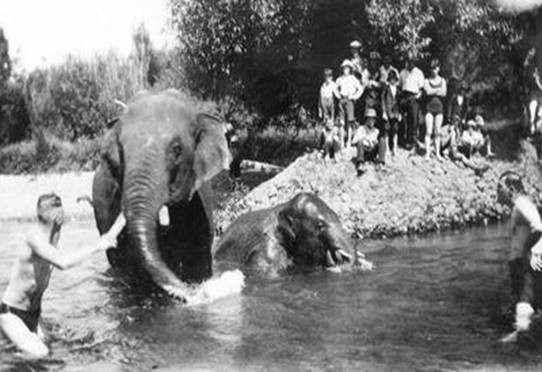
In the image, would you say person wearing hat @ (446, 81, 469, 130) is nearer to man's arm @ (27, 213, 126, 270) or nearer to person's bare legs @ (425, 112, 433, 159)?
person's bare legs @ (425, 112, 433, 159)

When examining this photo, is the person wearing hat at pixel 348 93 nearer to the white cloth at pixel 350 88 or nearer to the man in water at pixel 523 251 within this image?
the white cloth at pixel 350 88

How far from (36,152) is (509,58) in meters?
16.1

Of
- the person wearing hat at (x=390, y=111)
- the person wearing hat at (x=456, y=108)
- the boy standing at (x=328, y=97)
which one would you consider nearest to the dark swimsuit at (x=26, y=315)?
Result: the person wearing hat at (x=390, y=111)

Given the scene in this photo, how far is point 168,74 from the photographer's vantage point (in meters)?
30.0

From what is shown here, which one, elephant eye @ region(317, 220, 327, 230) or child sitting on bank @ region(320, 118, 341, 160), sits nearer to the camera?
elephant eye @ region(317, 220, 327, 230)

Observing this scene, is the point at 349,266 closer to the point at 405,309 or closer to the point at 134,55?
the point at 405,309

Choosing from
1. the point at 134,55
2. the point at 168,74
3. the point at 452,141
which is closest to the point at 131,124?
the point at 452,141

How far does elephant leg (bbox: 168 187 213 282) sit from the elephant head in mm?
1552

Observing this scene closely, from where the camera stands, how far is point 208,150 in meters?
10.8

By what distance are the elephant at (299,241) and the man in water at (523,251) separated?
130 inches

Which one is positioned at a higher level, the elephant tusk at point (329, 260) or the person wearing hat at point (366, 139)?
the person wearing hat at point (366, 139)

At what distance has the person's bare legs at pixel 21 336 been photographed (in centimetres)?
785

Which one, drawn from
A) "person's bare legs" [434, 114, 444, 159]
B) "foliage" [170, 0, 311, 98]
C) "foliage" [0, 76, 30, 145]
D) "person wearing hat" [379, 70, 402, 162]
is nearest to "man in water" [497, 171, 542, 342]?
"person wearing hat" [379, 70, 402, 162]

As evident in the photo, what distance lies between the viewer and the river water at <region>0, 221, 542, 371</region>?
7.69 meters
